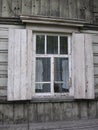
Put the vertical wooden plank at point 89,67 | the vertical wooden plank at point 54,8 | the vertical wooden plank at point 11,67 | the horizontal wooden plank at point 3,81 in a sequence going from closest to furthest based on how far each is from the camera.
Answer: the vertical wooden plank at point 11,67 < the horizontal wooden plank at point 3,81 < the vertical wooden plank at point 89,67 < the vertical wooden plank at point 54,8

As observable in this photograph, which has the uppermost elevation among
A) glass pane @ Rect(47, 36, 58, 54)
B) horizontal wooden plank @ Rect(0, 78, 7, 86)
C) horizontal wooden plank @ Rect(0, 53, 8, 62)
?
glass pane @ Rect(47, 36, 58, 54)

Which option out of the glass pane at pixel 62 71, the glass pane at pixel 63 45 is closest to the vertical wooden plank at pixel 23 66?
the glass pane at pixel 62 71

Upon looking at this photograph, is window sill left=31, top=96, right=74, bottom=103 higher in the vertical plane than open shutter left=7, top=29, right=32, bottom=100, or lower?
lower

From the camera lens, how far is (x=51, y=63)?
4125 millimetres

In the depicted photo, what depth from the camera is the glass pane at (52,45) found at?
4.14 m

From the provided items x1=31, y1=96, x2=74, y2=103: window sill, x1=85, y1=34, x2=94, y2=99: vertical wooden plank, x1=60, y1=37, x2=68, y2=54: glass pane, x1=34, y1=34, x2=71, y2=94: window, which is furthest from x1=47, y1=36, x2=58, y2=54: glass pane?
x1=31, y1=96, x2=74, y2=103: window sill

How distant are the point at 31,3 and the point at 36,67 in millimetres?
1308

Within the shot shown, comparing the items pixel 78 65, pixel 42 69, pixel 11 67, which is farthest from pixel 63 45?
pixel 11 67

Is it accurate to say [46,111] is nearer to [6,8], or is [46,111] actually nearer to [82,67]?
[82,67]

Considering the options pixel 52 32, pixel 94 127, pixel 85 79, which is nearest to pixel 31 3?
pixel 52 32

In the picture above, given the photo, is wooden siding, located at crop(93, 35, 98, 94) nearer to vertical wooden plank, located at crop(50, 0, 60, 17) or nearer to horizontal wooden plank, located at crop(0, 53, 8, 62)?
vertical wooden plank, located at crop(50, 0, 60, 17)

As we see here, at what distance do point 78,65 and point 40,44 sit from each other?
0.89 m

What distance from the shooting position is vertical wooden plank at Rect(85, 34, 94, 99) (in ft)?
13.3

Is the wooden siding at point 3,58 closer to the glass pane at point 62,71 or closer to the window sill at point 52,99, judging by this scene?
the window sill at point 52,99
